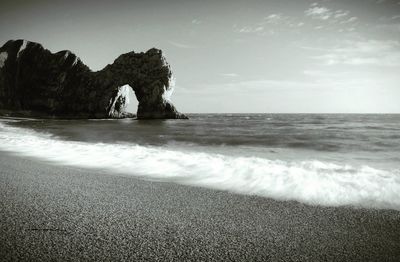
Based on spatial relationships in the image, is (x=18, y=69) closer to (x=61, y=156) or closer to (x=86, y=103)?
(x=86, y=103)

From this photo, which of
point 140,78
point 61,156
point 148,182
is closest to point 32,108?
point 140,78

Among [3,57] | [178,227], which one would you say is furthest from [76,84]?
[178,227]

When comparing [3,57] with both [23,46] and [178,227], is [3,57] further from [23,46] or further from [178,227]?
[178,227]

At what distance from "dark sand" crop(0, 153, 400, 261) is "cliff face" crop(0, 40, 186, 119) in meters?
62.4

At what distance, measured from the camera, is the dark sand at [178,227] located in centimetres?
257

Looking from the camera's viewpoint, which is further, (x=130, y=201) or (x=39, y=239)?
(x=130, y=201)

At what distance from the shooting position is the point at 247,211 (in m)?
3.76

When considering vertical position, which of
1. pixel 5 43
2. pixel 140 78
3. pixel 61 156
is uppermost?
pixel 5 43

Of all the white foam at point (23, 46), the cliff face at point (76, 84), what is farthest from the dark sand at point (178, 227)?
the white foam at point (23, 46)

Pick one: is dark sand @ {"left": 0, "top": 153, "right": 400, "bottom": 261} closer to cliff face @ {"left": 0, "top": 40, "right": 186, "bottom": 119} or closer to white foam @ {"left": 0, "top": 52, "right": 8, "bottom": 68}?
cliff face @ {"left": 0, "top": 40, "right": 186, "bottom": 119}

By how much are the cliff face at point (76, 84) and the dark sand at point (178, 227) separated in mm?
62376

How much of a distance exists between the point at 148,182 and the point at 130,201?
1.32 meters

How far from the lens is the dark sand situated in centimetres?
257

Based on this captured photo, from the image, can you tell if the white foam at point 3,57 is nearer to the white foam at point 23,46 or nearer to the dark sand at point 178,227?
the white foam at point 23,46
